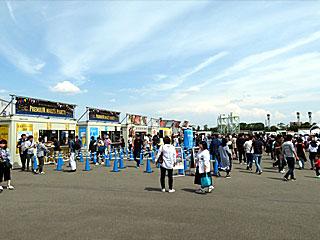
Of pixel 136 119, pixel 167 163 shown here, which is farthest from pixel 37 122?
pixel 136 119

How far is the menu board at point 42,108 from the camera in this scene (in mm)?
14497

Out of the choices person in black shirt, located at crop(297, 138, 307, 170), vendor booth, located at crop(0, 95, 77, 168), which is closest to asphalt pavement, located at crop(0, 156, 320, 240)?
person in black shirt, located at crop(297, 138, 307, 170)

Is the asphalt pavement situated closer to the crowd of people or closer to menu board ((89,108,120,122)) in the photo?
the crowd of people

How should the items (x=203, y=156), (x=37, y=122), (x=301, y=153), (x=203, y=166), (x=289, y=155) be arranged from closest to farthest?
(x=203, y=166) < (x=203, y=156) < (x=289, y=155) < (x=301, y=153) < (x=37, y=122)

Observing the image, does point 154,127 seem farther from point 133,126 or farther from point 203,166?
point 203,166

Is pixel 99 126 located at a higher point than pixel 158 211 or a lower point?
higher

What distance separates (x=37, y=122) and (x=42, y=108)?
1.56 m

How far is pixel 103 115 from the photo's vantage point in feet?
74.2

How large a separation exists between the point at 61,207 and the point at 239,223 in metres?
4.35

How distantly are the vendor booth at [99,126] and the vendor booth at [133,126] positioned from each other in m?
1.24

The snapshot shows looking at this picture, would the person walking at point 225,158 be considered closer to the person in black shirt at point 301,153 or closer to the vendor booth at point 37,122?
the person in black shirt at point 301,153

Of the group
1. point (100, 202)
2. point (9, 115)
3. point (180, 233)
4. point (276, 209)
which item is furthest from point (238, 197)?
point (9, 115)

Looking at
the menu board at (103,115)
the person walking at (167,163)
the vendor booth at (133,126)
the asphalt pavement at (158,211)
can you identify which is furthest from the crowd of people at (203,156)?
the vendor booth at (133,126)

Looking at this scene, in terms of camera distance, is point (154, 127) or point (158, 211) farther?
point (154, 127)
